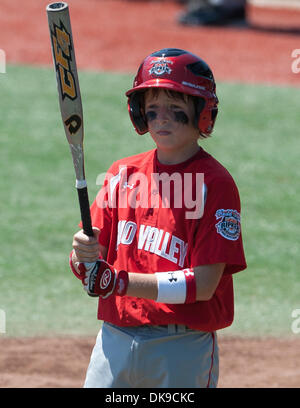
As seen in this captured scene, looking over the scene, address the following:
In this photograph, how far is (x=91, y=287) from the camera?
3061 mm

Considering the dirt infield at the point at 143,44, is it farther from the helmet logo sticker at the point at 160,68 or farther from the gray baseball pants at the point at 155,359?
the helmet logo sticker at the point at 160,68

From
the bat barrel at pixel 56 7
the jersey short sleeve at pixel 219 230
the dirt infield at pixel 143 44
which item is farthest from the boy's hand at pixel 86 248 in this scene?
the dirt infield at pixel 143 44

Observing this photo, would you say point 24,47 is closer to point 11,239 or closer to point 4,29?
point 4,29

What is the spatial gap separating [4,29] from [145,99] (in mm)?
14439

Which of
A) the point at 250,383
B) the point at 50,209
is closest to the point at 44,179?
the point at 50,209

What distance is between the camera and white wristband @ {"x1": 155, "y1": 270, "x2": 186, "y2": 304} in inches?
122

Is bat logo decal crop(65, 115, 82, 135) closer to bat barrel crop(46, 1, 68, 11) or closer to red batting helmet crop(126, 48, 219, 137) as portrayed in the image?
red batting helmet crop(126, 48, 219, 137)

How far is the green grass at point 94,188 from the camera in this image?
21.8 ft

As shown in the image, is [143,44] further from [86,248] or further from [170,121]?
[86,248]

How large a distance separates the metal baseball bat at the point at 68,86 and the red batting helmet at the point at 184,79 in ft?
0.99

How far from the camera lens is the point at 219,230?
3.19 metres

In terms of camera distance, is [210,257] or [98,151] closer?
[210,257]

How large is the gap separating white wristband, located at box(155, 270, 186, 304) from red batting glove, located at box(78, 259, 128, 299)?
0.14m

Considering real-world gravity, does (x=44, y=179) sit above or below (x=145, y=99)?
below
